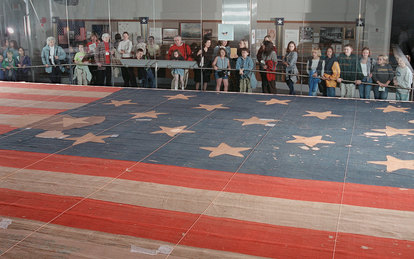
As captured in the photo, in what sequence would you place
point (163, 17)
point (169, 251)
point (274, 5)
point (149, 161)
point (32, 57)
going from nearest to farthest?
point (169, 251)
point (149, 161)
point (274, 5)
point (163, 17)
point (32, 57)

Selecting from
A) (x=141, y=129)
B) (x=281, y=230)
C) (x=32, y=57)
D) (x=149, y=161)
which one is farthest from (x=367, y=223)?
(x=32, y=57)

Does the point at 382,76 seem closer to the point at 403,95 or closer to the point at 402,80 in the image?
the point at 402,80

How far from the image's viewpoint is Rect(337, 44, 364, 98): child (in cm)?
985

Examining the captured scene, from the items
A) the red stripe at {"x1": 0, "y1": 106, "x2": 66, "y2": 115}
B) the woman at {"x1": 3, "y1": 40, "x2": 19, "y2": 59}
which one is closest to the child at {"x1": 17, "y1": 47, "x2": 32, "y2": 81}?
the woman at {"x1": 3, "y1": 40, "x2": 19, "y2": 59}

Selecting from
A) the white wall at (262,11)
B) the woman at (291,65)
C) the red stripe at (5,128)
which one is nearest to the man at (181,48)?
the white wall at (262,11)

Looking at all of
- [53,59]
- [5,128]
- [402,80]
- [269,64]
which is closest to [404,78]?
[402,80]

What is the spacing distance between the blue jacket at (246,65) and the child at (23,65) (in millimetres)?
5670

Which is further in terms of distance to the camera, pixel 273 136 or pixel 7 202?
pixel 273 136

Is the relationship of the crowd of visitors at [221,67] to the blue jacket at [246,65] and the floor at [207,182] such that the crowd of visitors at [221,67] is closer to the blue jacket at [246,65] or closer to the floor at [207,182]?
the blue jacket at [246,65]

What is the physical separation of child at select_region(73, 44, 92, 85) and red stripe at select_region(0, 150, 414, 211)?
251 inches

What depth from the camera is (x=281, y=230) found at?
3.85m

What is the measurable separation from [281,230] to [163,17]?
8.06m

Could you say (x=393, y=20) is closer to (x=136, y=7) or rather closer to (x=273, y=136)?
(x=273, y=136)

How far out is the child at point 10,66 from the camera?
40.8 feet
